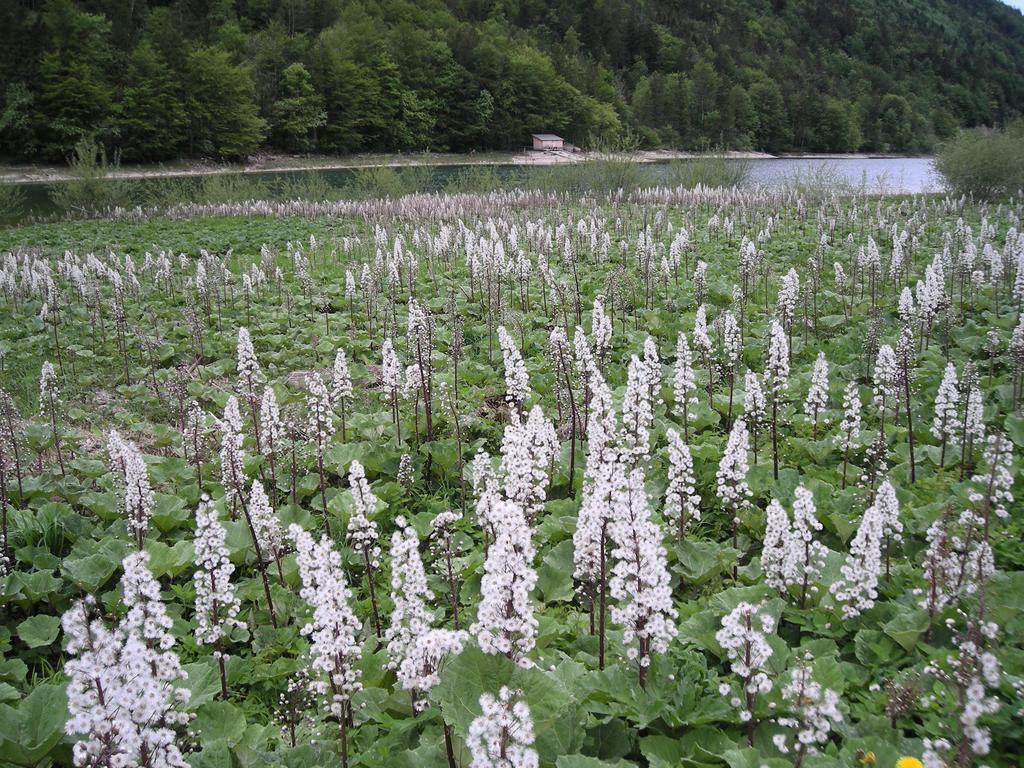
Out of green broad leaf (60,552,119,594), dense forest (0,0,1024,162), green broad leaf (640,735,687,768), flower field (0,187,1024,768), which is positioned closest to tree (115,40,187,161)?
dense forest (0,0,1024,162)

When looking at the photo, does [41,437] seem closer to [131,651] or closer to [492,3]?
[131,651]

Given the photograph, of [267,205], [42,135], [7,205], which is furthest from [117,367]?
[42,135]

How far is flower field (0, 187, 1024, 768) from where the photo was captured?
2740mm

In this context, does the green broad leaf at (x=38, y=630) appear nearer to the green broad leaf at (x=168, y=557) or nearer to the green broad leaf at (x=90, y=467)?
the green broad leaf at (x=168, y=557)

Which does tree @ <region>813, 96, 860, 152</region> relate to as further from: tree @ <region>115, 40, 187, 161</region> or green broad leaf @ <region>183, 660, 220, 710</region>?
green broad leaf @ <region>183, 660, 220, 710</region>

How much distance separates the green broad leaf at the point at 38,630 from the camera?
13.6 feet

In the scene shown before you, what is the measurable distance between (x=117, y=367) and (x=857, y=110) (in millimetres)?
156067

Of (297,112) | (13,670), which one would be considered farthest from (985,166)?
(297,112)

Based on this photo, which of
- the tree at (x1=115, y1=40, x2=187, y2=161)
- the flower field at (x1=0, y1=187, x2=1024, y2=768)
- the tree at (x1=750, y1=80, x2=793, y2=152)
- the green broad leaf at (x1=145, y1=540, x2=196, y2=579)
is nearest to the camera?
the flower field at (x1=0, y1=187, x2=1024, y2=768)

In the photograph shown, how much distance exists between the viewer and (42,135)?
7050 centimetres

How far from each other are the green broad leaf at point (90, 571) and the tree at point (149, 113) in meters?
81.9

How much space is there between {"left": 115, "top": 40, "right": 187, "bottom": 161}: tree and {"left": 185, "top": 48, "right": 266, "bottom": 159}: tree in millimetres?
1630

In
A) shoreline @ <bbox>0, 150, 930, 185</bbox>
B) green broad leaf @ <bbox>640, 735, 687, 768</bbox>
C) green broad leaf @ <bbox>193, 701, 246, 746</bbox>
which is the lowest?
green broad leaf @ <bbox>193, 701, 246, 746</bbox>

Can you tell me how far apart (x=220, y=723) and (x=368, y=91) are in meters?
105
